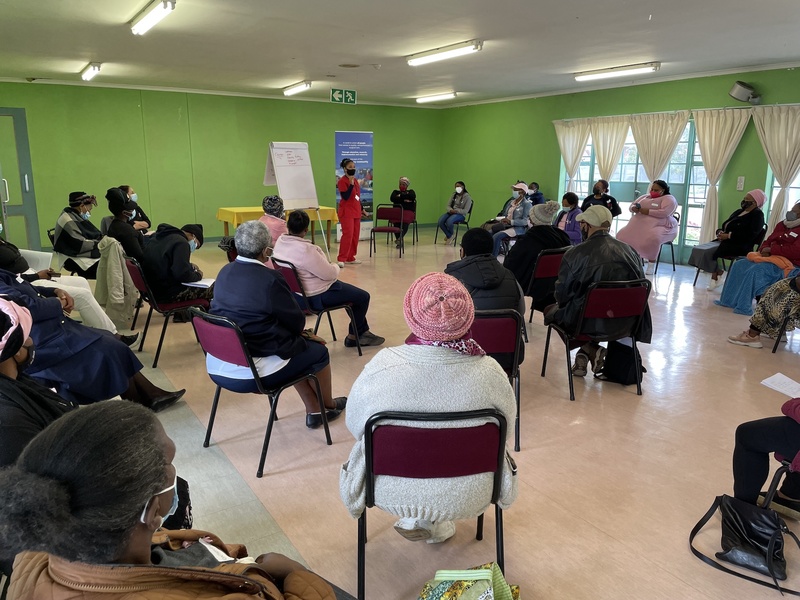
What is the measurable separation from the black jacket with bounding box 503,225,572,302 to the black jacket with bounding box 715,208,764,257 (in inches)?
117

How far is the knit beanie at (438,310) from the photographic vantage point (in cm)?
178

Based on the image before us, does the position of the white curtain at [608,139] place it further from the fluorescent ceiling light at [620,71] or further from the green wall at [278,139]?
the fluorescent ceiling light at [620,71]

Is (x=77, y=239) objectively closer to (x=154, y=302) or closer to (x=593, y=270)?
(x=154, y=302)

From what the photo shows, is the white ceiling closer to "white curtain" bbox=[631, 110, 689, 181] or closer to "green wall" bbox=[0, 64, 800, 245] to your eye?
"green wall" bbox=[0, 64, 800, 245]

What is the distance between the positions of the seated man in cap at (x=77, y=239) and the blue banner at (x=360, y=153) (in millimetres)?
5513

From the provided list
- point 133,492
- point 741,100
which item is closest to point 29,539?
point 133,492

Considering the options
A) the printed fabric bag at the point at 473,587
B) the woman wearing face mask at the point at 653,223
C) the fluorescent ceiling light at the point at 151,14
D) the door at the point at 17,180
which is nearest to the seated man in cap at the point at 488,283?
the printed fabric bag at the point at 473,587

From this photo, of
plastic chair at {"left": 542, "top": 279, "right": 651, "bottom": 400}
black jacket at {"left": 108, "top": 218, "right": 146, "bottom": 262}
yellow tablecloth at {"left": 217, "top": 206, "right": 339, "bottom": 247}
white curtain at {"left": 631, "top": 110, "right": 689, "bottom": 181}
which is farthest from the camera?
yellow tablecloth at {"left": 217, "top": 206, "right": 339, "bottom": 247}

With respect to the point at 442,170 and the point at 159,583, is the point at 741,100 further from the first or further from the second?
the point at 159,583

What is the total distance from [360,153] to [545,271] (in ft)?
23.5

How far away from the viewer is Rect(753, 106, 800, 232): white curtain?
24.1ft

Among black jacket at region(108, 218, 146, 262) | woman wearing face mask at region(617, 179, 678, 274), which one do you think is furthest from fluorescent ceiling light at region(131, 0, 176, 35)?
woman wearing face mask at region(617, 179, 678, 274)

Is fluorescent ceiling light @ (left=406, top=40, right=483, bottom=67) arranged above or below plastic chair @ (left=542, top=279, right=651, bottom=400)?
above

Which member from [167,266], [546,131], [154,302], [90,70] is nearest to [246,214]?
[90,70]
